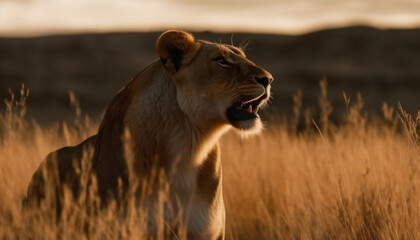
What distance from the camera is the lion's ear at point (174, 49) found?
4.99 m

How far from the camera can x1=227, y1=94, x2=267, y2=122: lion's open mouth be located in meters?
4.89

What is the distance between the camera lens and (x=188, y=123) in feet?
16.2

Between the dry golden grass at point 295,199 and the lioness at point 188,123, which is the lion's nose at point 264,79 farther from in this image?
the dry golden grass at point 295,199

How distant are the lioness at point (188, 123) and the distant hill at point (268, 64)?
26043 mm

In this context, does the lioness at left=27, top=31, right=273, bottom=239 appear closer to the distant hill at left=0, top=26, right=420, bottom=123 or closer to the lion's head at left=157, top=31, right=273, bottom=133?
the lion's head at left=157, top=31, right=273, bottom=133

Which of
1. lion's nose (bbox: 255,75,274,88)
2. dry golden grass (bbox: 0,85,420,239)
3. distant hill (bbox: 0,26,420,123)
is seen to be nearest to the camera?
dry golden grass (bbox: 0,85,420,239)

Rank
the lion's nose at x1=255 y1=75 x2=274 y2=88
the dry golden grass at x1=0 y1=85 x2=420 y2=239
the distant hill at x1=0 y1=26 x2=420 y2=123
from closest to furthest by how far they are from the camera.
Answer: the dry golden grass at x1=0 y1=85 x2=420 y2=239, the lion's nose at x1=255 y1=75 x2=274 y2=88, the distant hill at x1=0 y1=26 x2=420 y2=123

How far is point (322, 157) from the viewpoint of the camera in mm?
7422

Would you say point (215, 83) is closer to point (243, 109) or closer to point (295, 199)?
point (243, 109)

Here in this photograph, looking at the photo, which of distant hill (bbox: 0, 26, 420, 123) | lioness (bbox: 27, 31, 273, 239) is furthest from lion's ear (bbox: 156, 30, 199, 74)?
distant hill (bbox: 0, 26, 420, 123)

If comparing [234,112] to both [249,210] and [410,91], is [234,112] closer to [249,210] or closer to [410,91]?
[249,210]

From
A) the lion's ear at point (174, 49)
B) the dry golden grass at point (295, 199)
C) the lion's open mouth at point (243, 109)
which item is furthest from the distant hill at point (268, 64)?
the lion's open mouth at point (243, 109)

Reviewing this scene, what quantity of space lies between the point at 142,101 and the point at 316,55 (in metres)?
31.7

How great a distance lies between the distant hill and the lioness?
26.0 m
